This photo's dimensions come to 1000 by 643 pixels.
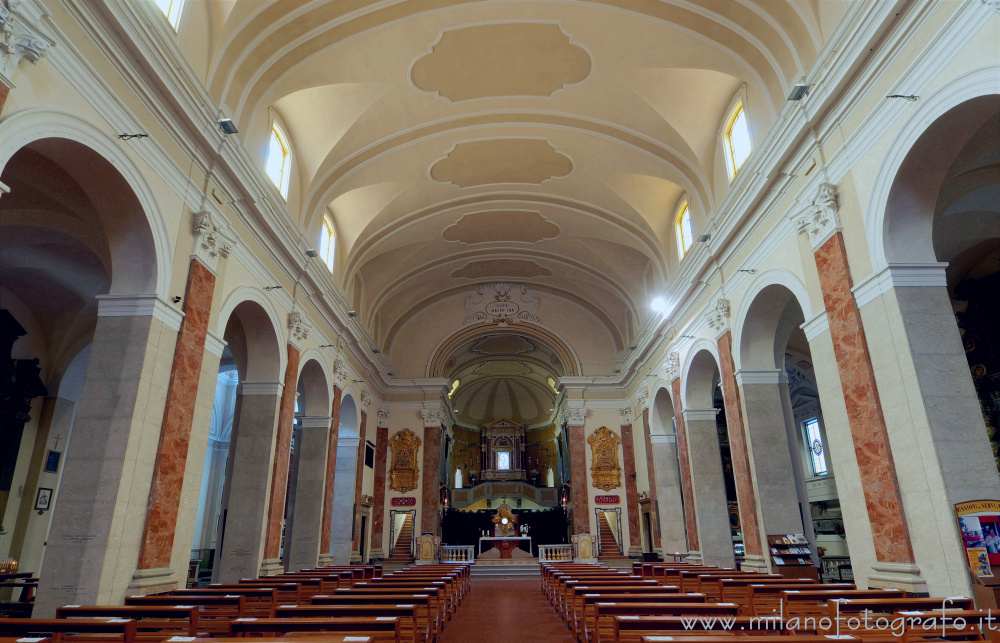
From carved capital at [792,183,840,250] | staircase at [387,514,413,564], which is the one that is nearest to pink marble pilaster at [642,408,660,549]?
staircase at [387,514,413,564]

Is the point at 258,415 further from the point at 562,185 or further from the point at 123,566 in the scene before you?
the point at 562,185

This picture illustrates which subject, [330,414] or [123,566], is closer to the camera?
[123,566]

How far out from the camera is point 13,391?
11898mm

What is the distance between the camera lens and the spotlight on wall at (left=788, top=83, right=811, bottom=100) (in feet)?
26.3

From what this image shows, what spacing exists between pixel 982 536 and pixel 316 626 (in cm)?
601

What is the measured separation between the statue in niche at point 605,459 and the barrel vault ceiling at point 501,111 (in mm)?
4737

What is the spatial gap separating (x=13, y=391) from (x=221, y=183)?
696 centimetres

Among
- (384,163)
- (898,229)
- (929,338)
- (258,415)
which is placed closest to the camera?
(929,338)

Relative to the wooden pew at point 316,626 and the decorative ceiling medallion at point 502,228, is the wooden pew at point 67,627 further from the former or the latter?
the decorative ceiling medallion at point 502,228

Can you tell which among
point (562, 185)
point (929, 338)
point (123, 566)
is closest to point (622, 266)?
point (562, 185)

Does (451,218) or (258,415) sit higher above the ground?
(451,218)

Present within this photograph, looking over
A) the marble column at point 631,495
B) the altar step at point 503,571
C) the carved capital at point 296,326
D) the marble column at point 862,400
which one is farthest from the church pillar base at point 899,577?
the marble column at point 631,495

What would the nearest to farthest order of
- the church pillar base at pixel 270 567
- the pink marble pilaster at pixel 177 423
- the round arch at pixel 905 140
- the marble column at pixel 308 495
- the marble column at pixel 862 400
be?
1. the round arch at pixel 905 140
2. the marble column at pixel 862 400
3. the pink marble pilaster at pixel 177 423
4. the church pillar base at pixel 270 567
5. the marble column at pixel 308 495

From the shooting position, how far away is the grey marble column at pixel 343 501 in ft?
54.1
